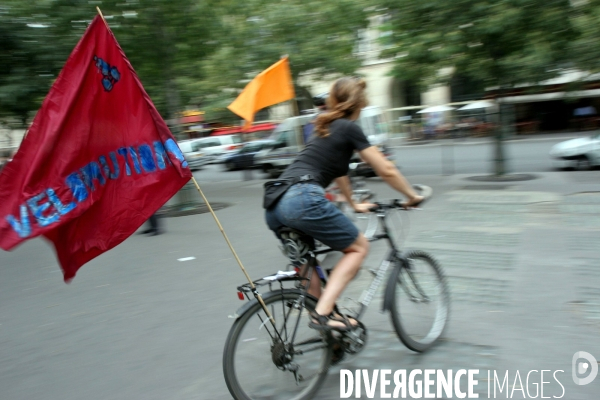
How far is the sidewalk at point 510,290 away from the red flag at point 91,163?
1656 millimetres

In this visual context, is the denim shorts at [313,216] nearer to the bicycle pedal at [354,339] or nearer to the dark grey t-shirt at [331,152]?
the dark grey t-shirt at [331,152]

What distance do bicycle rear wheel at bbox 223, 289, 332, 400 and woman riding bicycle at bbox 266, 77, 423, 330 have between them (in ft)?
0.49

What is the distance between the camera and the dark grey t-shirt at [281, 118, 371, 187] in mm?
3293

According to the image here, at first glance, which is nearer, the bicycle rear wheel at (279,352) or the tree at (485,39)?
the bicycle rear wheel at (279,352)

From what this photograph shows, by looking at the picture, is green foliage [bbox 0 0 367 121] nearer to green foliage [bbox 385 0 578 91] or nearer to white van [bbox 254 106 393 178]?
white van [bbox 254 106 393 178]

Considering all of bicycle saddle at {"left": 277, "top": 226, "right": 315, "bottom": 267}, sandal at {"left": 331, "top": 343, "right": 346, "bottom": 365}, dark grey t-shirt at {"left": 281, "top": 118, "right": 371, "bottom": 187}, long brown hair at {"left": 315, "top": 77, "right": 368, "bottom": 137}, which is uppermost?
long brown hair at {"left": 315, "top": 77, "right": 368, "bottom": 137}

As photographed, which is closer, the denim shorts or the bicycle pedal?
the denim shorts

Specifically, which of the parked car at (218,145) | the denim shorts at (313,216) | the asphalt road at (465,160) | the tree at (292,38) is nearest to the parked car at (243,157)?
the asphalt road at (465,160)

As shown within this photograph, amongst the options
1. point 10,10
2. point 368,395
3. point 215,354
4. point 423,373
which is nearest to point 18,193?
point 215,354

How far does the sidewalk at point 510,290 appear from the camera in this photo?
3699mm

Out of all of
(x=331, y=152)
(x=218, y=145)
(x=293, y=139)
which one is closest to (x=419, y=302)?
(x=331, y=152)

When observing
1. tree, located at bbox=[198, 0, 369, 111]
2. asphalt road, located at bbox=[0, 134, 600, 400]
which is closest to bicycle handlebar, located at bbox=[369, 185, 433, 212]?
asphalt road, located at bbox=[0, 134, 600, 400]

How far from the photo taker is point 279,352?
3248 millimetres

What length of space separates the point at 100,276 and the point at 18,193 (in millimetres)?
4284
